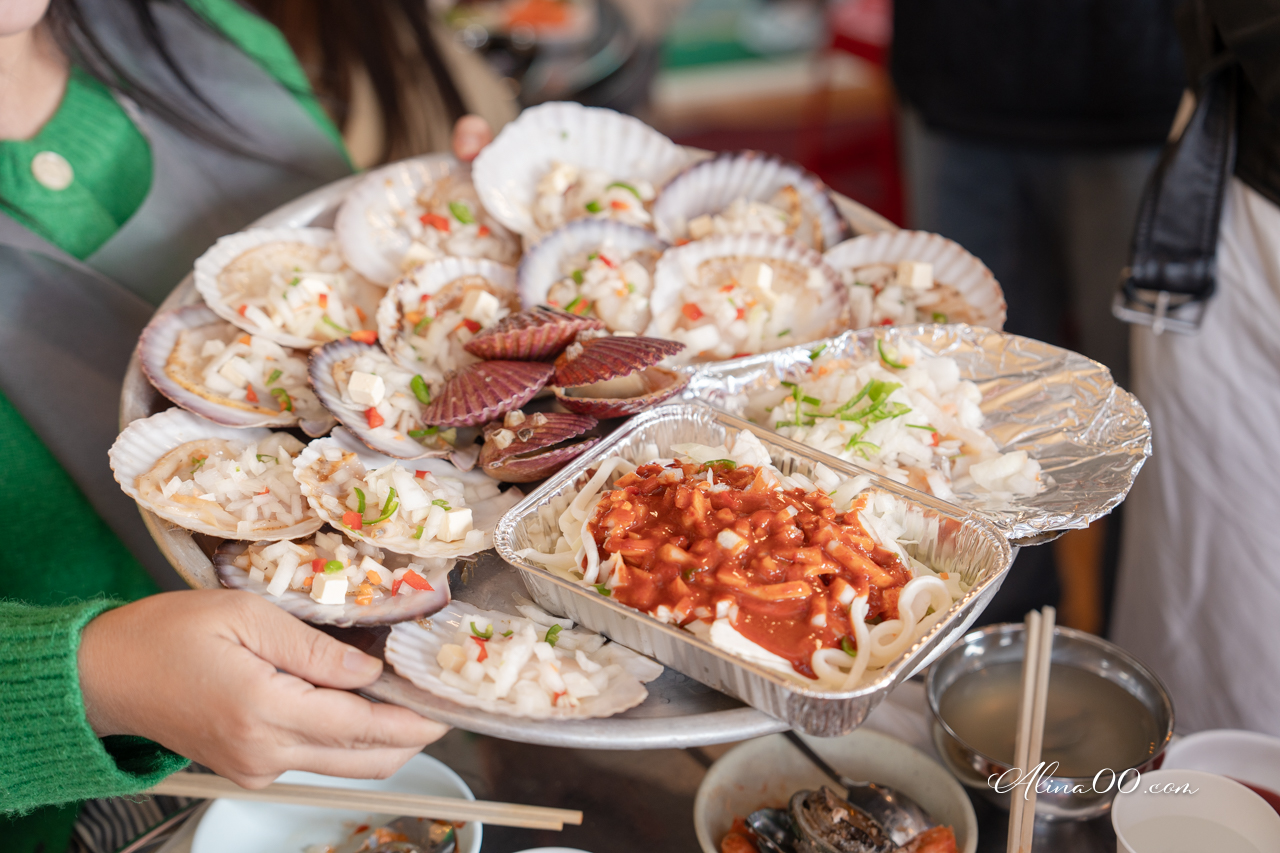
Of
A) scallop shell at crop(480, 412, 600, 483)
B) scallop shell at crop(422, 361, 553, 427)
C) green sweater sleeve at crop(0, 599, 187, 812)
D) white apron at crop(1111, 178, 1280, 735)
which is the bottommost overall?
white apron at crop(1111, 178, 1280, 735)

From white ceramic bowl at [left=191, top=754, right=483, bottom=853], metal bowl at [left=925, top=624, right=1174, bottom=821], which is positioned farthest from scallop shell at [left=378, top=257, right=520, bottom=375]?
metal bowl at [left=925, top=624, right=1174, bottom=821]

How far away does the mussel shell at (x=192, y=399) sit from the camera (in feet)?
4.06

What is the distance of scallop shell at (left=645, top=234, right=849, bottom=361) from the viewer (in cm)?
145

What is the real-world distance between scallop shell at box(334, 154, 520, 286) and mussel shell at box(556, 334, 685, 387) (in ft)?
1.27

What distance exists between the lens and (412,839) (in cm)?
118

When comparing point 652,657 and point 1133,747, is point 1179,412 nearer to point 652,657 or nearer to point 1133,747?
point 1133,747

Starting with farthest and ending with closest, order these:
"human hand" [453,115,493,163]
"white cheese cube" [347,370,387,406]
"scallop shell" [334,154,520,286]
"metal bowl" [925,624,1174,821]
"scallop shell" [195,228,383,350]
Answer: "human hand" [453,115,493,163] → "scallop shell" [334,154,520,286] → "scallop shell" [195,228,383,350] → "white cheese cube" [347,370,387,406] → "metal bowl" [925,624,1174,821]

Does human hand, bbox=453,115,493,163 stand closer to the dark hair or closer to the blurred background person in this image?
the dark hair

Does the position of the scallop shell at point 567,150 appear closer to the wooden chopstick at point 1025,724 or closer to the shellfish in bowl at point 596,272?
the shellfish in bowl at point 596,272

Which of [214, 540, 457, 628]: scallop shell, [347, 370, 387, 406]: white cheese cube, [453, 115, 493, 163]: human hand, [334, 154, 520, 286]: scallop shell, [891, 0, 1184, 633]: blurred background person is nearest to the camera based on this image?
[214, 540, 457, 628]: scallop shell

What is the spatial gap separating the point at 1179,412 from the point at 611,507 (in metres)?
1.31

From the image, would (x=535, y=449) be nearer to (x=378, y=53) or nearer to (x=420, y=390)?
(x=420, y=390)

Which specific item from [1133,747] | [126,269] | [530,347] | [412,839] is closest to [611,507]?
[530,347]

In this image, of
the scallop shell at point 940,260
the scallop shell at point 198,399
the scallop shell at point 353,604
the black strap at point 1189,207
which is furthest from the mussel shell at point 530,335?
the black strap at point 1189,207
